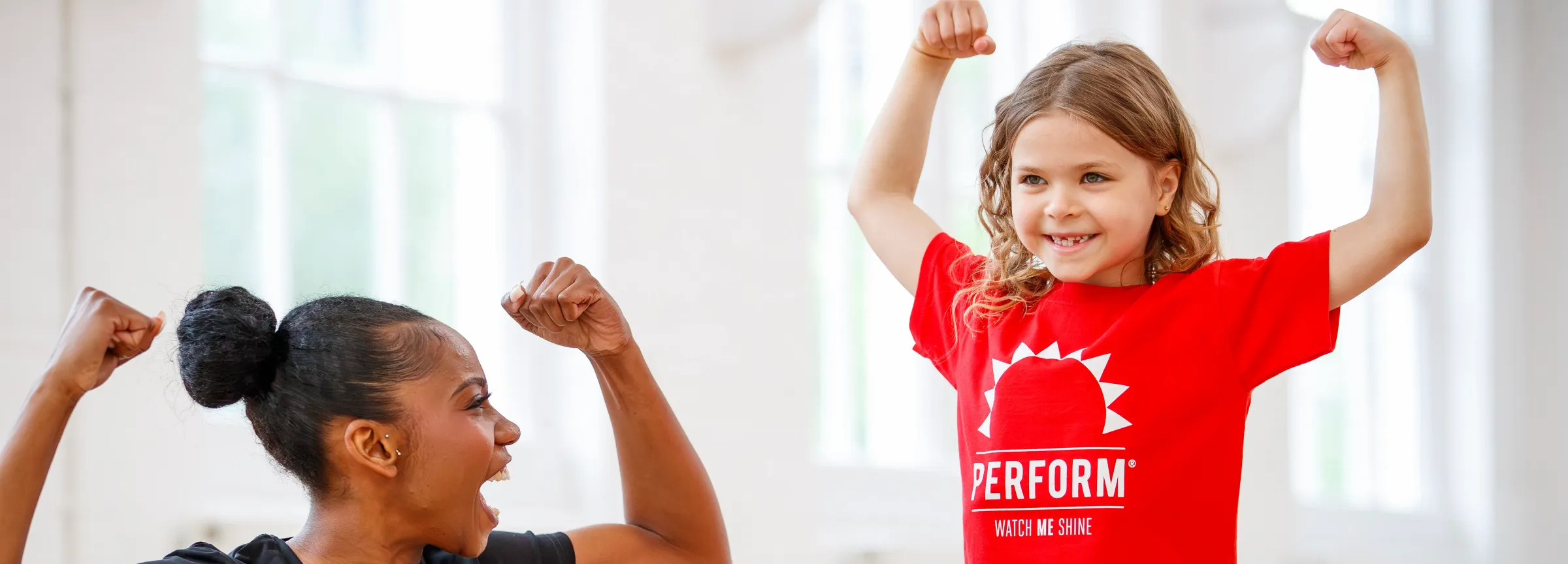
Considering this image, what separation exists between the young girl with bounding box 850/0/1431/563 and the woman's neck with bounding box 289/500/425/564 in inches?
25.8

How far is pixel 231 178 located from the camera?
9.18 feet

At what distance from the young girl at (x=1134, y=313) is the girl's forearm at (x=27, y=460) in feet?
3.15

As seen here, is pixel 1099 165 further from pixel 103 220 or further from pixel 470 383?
pixel 103 220

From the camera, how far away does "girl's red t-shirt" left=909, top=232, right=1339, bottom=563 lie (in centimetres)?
157

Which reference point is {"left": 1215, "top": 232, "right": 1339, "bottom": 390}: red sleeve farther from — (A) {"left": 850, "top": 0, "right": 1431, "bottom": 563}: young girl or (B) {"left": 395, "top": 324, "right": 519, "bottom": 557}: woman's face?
(B) {"left": 395, "top": 324, "right": 519, "bottom": 557}: woman's face

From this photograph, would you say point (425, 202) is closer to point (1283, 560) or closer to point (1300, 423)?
point (1283, 560)

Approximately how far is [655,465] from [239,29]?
5.08 ft

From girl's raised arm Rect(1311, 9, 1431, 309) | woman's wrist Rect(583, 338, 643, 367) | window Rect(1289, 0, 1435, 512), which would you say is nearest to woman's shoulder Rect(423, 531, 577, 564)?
woman's wrist Rect(583, 338, 643, 367)

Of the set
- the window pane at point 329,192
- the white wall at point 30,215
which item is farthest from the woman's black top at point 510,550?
the window pane at point 329,192

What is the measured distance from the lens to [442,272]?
3213 mm

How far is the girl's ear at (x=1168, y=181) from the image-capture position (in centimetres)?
165

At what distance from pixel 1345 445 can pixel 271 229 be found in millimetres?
4732

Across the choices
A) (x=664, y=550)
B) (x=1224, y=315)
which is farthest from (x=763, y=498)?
(x=1224, y=315)

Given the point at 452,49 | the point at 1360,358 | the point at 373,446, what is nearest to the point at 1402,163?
the point at 373,446
